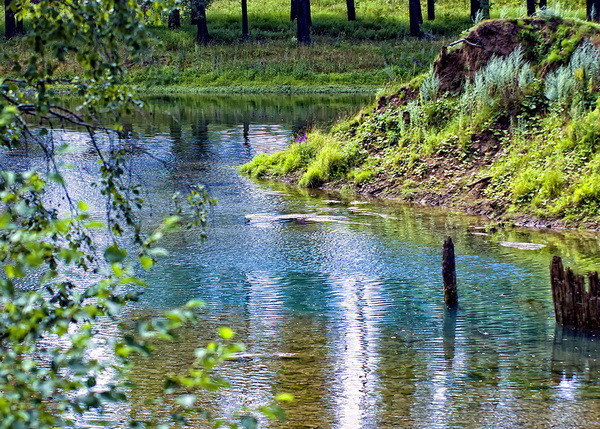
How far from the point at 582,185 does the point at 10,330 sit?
14.5m

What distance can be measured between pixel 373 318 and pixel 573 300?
2.41 meters

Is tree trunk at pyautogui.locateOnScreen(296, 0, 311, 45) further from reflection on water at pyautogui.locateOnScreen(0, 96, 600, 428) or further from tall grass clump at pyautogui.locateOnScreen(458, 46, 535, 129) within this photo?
reflection on water at pyautogui.locateOnScreen(0, 96, 600, 428)

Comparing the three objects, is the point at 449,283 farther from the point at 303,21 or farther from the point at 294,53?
the point at 303,21

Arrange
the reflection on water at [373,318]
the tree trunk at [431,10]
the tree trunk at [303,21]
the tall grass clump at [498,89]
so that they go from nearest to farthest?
1. the reflection on water at [373,318]
2. the tall grass clump at [498,89]
3. the tree trunk at [303,21]
4. the tree trunk at [431,10]

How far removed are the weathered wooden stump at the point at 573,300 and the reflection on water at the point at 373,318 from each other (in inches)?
10.0

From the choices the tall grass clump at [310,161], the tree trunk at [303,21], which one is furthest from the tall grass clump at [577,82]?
the tree trunk at [303,21]

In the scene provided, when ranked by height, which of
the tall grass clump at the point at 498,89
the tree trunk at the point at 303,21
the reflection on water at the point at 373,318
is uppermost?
the tree trunk at the point at 303,21

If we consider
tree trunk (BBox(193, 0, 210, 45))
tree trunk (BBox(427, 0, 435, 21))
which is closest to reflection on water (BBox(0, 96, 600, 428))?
tree trunk (BBox(193, 0, 210, 45))

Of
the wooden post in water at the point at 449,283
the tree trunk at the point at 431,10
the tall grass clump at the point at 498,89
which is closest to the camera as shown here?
the wooden post in water at the point at 449,283

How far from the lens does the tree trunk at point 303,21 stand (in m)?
50.8

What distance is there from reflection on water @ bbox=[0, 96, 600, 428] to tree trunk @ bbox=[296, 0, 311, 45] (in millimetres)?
32468

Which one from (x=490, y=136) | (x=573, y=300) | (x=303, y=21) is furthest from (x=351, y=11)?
(x=573, y=300)

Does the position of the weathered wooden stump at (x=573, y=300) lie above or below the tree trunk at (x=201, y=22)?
below

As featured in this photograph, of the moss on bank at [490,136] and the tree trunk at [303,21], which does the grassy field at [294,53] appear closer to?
the tree trunk at [303,21]
